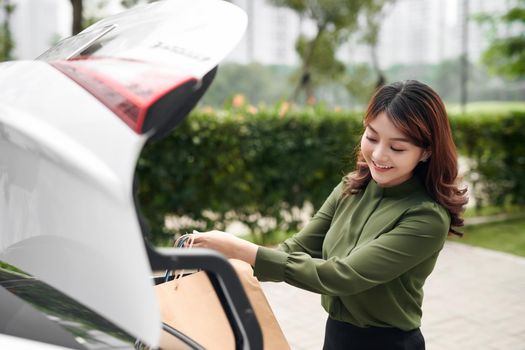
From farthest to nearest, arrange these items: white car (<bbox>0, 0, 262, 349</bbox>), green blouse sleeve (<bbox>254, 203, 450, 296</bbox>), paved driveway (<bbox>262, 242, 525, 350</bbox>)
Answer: paved driveway (<bbox>262, 242, 525, 350</bbox>) < green blouse sleeve (<bbox>254, 203, 450, 296</bbox>) < white car (<bbox>0, 0, 262, 349</bbox>)

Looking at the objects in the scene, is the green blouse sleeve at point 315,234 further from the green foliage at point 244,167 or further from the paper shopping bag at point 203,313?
the green foliage at point 244,167

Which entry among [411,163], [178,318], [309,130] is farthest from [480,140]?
[178,318]

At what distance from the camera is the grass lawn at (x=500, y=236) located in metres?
7.53

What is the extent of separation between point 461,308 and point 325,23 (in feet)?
70.7

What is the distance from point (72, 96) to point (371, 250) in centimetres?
102

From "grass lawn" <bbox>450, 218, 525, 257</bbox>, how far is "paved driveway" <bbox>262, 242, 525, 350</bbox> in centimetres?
60

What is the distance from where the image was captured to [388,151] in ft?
6.02

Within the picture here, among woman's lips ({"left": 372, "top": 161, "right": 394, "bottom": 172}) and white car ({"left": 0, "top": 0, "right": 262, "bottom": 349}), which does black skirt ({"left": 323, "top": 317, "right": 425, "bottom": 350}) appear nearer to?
woman's lips ({"left": 372, "top": 161, "right": 394, "bottom": 172})

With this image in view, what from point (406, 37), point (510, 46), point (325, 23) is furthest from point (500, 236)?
point (406, 37)

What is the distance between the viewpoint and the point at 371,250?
5.81ft

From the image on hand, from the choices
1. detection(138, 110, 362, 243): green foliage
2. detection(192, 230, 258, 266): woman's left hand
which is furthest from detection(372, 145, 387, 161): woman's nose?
detection(138, 110, 362, 243): green foliage

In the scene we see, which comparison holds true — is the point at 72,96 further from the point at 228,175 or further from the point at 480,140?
the point at 480,140

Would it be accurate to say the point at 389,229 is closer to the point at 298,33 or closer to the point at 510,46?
the point at 510,46

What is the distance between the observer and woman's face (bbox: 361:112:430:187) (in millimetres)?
1825
